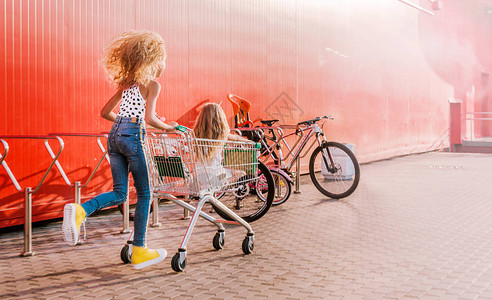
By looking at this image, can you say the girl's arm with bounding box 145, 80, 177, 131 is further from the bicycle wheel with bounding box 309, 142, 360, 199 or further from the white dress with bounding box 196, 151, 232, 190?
the bicycle wheel with bounding box 309, 142, 360, 199

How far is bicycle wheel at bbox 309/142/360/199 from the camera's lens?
730cm

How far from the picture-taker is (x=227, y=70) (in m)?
9.05

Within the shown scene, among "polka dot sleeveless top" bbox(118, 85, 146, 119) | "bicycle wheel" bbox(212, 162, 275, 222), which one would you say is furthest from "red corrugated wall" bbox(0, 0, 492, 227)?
"polka dot sleeveless top" bbox(118, 85, 146, 119)

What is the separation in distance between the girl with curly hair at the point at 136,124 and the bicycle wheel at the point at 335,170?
3761 mm

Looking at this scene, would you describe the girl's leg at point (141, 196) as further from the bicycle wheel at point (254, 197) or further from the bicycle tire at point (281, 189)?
the bicycle tire at point (281, 189)

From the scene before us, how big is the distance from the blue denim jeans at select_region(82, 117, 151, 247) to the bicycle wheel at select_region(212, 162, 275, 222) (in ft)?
5.80

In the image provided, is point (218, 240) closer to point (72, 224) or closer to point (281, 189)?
point (72, 224)

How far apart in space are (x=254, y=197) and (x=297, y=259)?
2.05 meters

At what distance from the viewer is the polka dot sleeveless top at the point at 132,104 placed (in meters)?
4.00

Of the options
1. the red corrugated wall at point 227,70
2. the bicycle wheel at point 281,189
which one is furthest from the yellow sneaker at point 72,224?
the bicycle wheel at point 281,189

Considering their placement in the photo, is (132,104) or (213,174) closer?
(132,104)

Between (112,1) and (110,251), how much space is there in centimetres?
343

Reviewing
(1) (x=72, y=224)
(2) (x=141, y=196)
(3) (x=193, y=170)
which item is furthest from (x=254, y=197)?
(1) (x=72, y=224)

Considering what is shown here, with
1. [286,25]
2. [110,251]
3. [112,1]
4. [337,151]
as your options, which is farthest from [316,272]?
[286,25]
